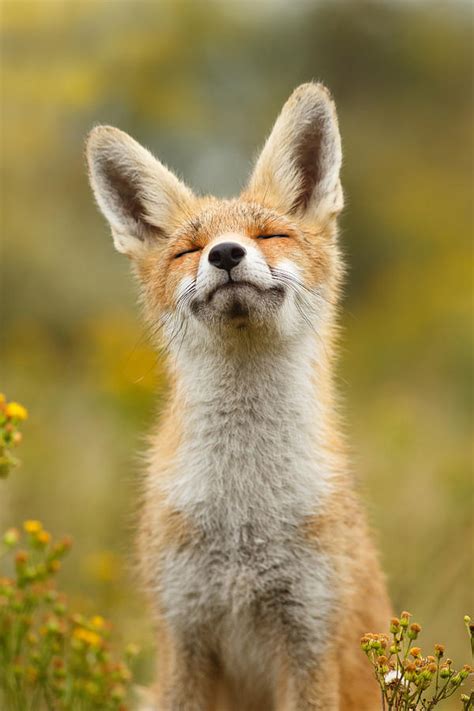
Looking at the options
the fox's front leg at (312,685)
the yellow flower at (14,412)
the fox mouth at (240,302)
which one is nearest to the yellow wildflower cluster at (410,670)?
the fox's front leg at (312,685)

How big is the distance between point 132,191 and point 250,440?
1.66 m

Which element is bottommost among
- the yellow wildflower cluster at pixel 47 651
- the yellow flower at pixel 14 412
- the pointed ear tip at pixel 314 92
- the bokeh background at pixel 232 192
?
the yellow wildflower cluster at pixel 47 651

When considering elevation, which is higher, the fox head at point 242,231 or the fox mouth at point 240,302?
the fox head at point 242,231

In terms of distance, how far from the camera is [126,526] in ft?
18.3

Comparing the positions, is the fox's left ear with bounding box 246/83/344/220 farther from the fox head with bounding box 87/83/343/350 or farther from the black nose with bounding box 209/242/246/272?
the black nose with bounding box 209/242/246/272

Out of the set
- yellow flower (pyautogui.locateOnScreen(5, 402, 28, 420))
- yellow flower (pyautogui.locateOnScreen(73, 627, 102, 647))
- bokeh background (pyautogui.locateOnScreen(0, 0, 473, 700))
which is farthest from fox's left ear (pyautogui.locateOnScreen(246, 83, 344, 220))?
bokeh background (pyautogui.locateOnScreen(0, 0, 473, 700))

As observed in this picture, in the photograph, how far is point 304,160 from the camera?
5.23m

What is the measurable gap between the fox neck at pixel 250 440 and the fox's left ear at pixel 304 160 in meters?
0.83

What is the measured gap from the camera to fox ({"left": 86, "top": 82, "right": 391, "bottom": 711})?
446cm

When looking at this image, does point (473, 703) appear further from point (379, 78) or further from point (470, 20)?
point (470, 20)

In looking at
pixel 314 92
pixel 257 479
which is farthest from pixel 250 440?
pixel 314 92

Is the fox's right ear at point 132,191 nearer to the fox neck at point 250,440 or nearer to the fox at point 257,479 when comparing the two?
the fox at point 257,479

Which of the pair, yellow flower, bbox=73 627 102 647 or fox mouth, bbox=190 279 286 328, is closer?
fox mouth, bbox=190 279 286 328

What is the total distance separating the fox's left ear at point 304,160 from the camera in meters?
4.98
